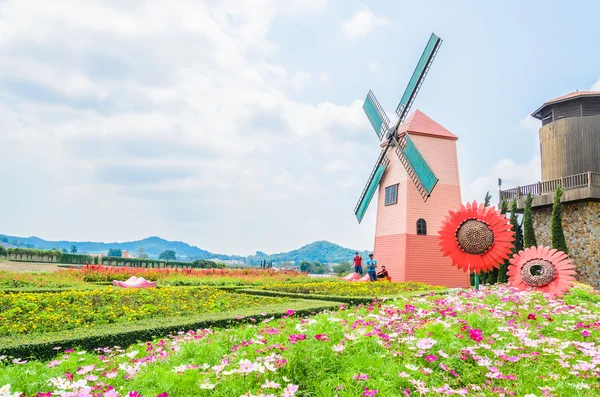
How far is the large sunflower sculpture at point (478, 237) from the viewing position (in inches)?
432

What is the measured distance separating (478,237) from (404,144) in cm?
1014

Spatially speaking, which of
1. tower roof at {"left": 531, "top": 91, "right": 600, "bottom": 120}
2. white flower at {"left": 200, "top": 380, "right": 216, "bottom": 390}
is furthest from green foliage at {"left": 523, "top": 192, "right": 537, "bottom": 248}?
white flower at {"left": 200, "top": 380, "right": 216, "bottom": 390}

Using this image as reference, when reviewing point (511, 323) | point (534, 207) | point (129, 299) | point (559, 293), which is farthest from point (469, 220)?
point (534, 207)

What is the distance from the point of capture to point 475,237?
435 inches

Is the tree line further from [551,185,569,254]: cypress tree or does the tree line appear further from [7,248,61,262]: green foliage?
[7,248,61,262]: green foliage

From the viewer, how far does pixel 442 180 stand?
20.8 meters

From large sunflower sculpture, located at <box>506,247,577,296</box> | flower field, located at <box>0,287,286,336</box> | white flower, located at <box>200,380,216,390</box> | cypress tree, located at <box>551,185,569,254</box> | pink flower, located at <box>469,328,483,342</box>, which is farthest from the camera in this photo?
cypress tree, located at <box>551,185,569,254</box>

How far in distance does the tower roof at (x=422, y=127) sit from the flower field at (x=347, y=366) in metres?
15.9

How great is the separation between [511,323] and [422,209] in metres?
14.5

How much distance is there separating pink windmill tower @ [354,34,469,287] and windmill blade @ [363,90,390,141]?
131mm

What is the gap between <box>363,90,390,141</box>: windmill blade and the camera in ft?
74.9

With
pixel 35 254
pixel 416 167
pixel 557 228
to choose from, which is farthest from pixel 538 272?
pixel 35 254

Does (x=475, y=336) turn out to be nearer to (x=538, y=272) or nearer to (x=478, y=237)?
(x=478, y=237)

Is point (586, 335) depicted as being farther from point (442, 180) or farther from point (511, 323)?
point (442, 180)
